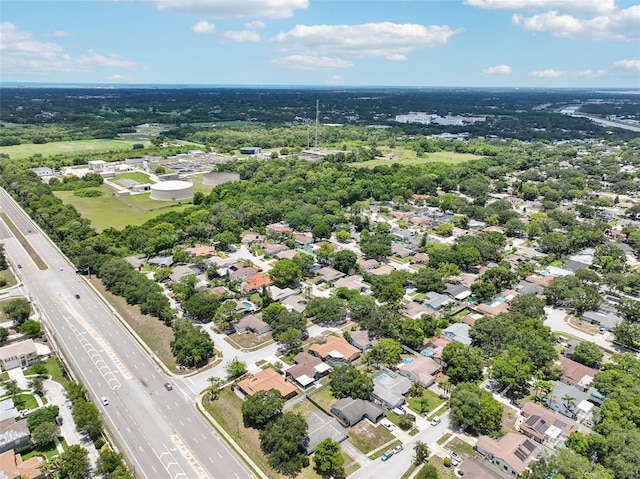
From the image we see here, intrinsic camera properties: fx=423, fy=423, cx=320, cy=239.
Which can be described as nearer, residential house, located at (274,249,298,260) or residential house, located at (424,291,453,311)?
residential house, located at (424,291,453,311)

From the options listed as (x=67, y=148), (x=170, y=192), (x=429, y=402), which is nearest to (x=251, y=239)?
(x=170, y=192)

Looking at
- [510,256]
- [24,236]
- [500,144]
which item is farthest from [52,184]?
[500,144]

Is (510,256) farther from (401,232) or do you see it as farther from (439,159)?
(439,159)

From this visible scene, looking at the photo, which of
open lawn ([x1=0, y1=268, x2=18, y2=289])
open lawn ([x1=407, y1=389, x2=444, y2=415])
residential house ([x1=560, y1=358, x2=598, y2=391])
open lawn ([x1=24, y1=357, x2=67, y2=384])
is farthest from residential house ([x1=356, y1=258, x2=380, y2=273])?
open lawn ([x1=0, y1=268, x2=18, y2=289])

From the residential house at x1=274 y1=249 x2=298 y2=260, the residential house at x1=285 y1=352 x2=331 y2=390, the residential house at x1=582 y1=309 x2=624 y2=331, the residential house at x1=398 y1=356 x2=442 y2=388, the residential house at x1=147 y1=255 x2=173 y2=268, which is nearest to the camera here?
the residential house at x1=285 y1=352 x2=331 y2=390

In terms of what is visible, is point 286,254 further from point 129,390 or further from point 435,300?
point 129,390

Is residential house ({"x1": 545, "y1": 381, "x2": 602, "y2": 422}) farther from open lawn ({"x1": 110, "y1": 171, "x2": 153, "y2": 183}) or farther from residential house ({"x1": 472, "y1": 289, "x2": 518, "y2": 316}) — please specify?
open lawn ({"x1": 110, "y1": 171, "x2": 153, "y2": 183})
